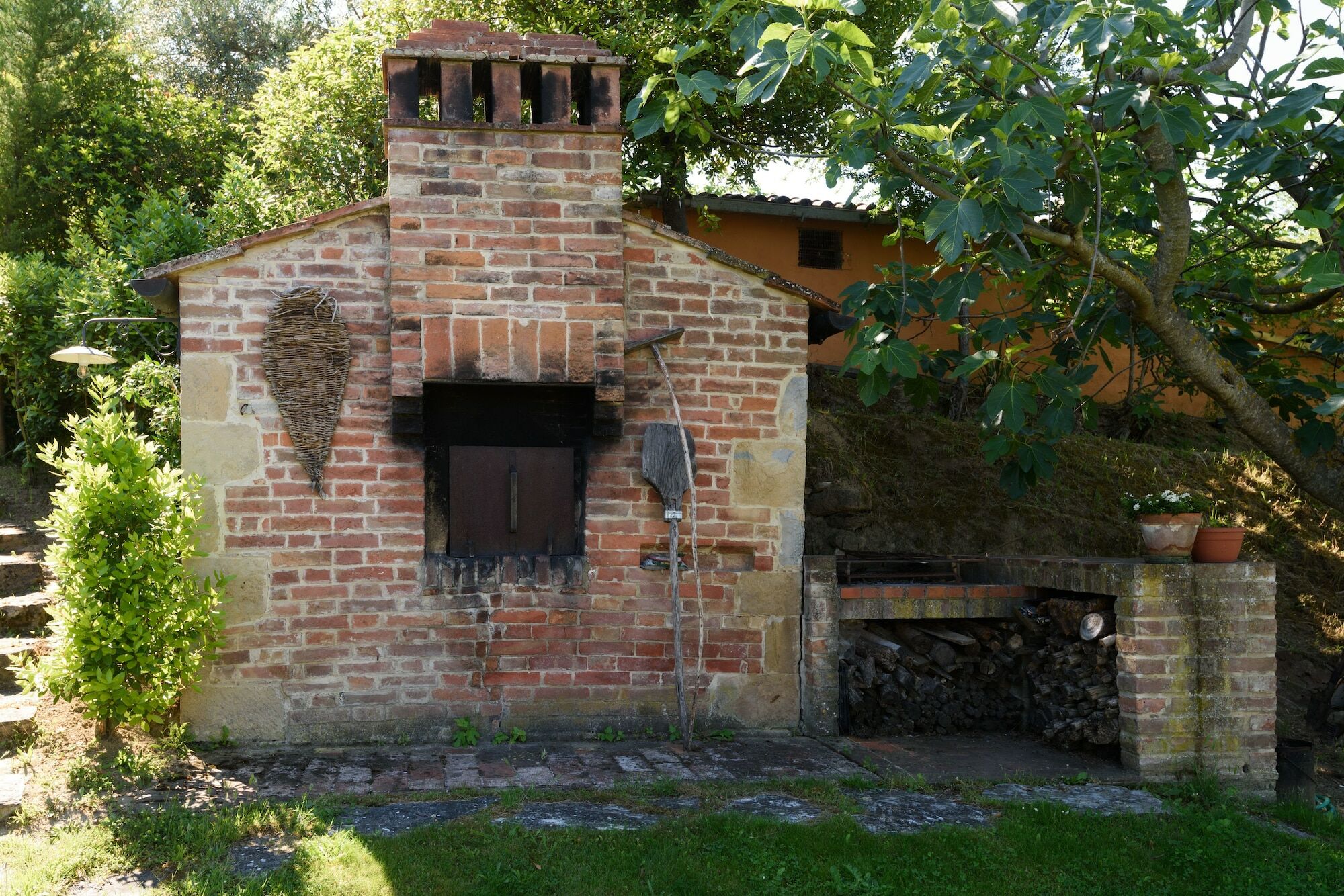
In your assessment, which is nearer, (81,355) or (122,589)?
(122,589)

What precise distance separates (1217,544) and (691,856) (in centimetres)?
357

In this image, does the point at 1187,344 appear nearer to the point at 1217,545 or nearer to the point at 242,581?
the point at 1217,545

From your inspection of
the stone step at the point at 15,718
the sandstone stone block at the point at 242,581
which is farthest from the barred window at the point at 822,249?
the stone step at the point at 15,718

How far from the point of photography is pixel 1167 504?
6.05 m

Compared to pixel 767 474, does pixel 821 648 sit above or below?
below

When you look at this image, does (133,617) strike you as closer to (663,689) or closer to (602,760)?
(602,760)

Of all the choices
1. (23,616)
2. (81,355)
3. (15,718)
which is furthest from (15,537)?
(15,718)

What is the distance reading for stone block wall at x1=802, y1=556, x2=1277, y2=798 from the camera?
231 inches

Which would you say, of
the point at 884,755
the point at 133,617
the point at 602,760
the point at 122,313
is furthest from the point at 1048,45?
the point at 122,313

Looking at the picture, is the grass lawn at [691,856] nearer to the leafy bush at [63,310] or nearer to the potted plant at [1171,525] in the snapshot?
the potted plant at [1171,525]

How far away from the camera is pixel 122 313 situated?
8.64 metres

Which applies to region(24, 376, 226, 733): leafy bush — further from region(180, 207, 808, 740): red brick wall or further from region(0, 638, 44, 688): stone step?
region(0, 638, 44, 688): stone step

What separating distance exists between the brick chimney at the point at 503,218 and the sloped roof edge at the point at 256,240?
0.21 meters

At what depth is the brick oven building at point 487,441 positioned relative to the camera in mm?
6004
